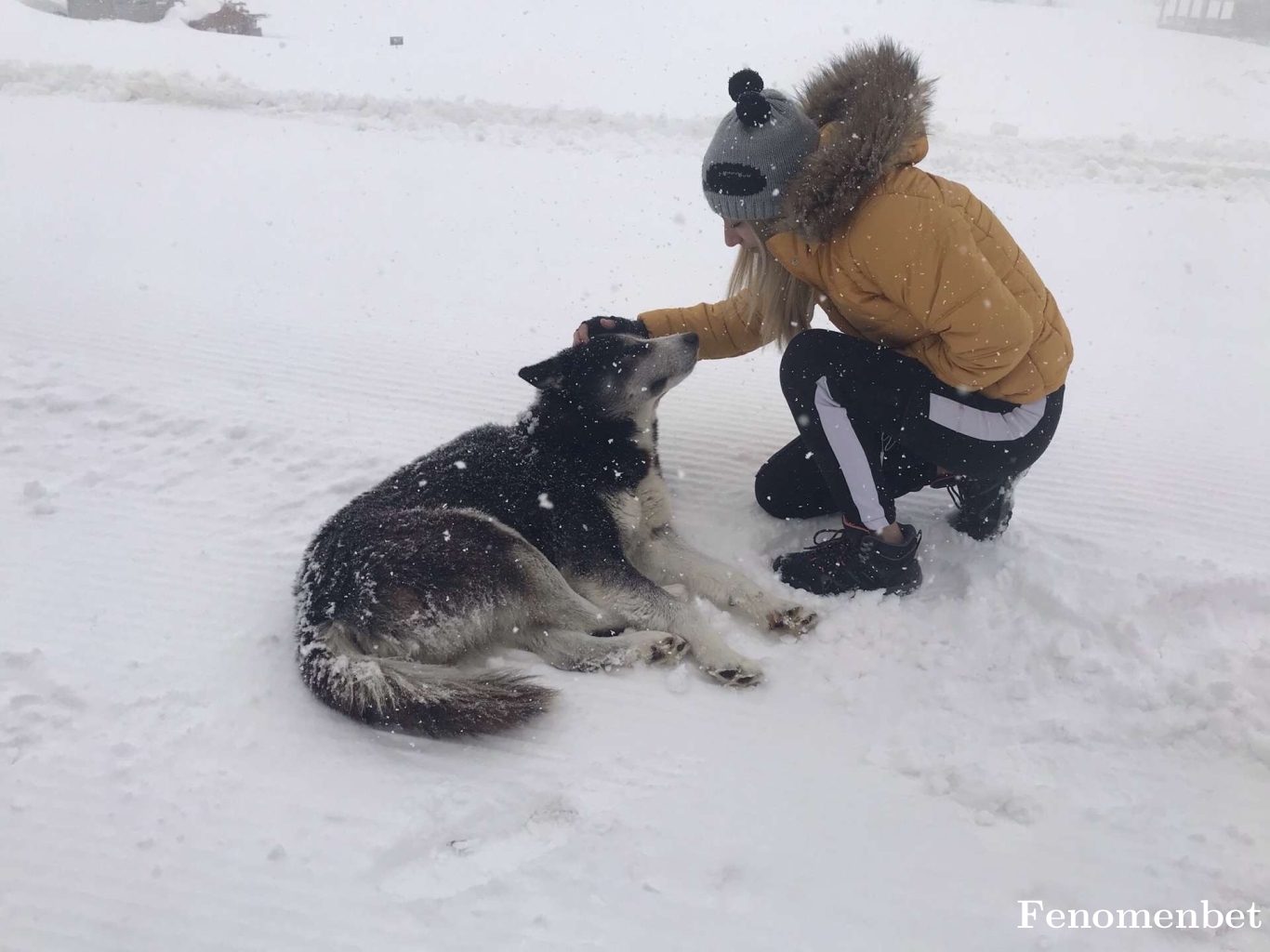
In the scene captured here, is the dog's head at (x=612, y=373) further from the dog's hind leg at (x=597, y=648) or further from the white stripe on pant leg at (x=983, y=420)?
the white stripe on pant leg at (x=983, y=420)

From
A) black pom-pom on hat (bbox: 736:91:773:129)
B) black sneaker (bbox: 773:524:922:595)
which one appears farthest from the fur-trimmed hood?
black sneaker (bbox: 773:524:922:595)

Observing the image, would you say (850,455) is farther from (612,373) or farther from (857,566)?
(612,373)

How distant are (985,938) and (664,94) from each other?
Answer: 12346mm

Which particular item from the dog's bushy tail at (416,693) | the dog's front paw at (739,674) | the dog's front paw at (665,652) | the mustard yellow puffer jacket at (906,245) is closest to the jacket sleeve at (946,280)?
the mustard yellow puffer jacket at (906,245)

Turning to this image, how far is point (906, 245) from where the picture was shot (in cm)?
273

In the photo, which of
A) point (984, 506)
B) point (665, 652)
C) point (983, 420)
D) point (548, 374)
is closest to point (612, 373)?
point (548, 374)

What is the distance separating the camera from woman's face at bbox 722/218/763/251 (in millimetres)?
3102

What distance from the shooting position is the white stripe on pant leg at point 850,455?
316 centimetres

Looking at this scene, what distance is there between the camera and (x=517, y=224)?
7.42 meters

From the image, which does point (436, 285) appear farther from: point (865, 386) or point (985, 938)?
point (985, 938)

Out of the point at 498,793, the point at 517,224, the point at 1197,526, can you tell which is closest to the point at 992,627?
the point at 1197,526

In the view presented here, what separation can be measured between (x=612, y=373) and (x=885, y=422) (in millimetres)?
1094

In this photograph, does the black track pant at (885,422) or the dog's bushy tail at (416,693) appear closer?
the dog's bushy tail at (416,693)

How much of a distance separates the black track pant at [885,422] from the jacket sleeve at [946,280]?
21 cm
